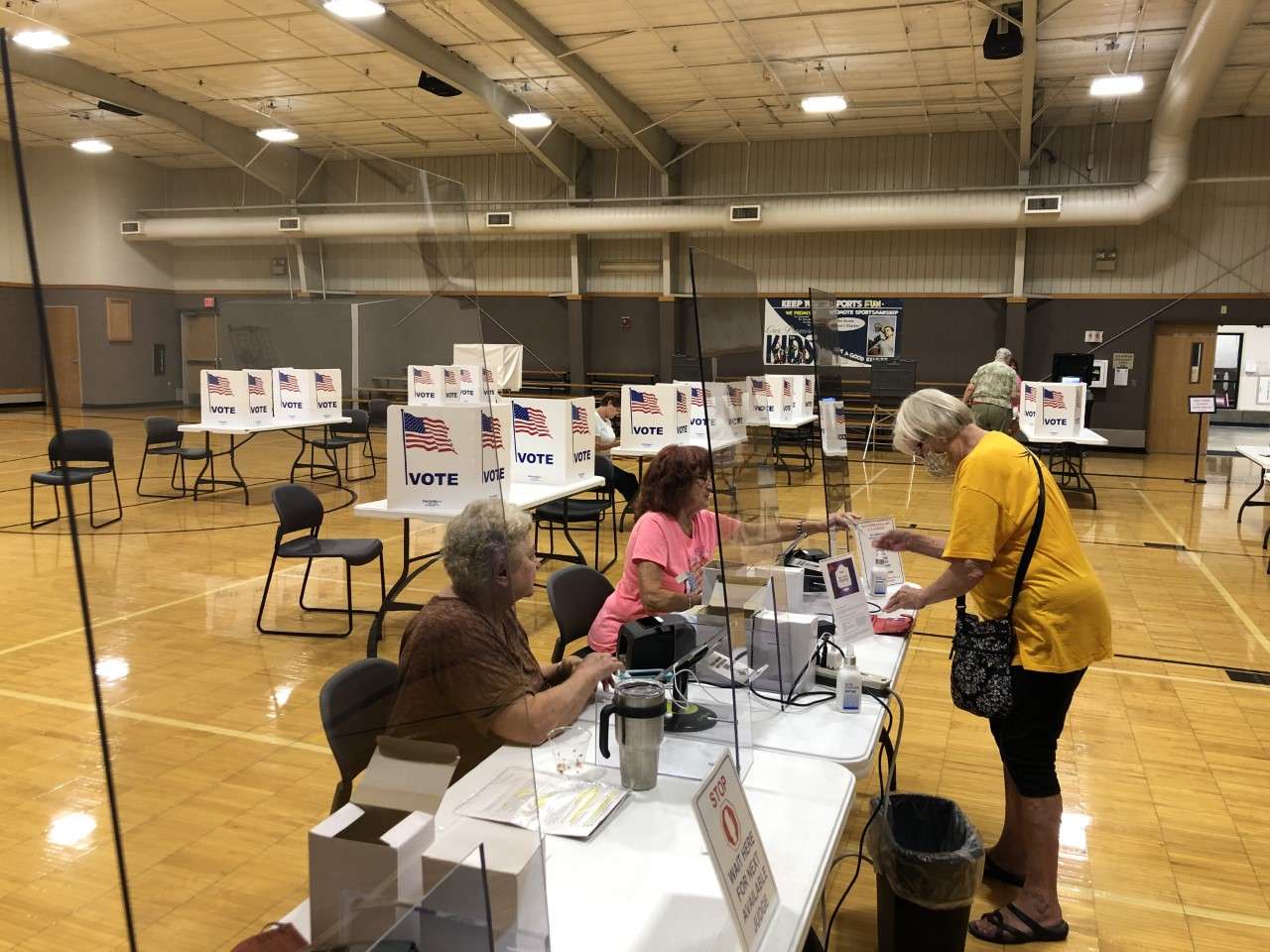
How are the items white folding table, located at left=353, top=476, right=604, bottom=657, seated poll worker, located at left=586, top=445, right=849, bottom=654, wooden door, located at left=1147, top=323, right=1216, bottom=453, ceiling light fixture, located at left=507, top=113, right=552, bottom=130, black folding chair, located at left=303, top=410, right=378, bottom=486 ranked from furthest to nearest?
1. wooden door, located at left=1147, top=323, right=1216, bottom=453
2. ceiling light fixture, located at left=507, top=113, right=552, bottom=130
3. seated poll worker, located at left=586, top=445, right=849, bottom=654
4. white folding table, located at left=353, top=476, right=604, bottom=657
5. black folding chair, located at left=303, top=410, right=378, bottom=486

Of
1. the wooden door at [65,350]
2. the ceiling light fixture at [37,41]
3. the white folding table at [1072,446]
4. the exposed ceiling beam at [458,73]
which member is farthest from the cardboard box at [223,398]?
the white folding table at [1072,446]

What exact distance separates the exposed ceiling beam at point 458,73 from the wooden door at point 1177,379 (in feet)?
31.7

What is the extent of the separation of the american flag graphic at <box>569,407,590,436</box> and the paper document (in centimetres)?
413

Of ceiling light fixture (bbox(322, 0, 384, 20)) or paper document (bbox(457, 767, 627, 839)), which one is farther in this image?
ceiling light fixture (bbox(322, 0, 384, 20))

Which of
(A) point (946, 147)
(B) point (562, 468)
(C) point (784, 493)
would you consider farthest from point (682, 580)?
(A) point (946, 147)

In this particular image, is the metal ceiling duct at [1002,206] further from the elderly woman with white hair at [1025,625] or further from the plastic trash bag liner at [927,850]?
the plastic trash bag liner at [927,850]

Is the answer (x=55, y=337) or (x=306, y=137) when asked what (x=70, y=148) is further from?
(x=306, y=137)

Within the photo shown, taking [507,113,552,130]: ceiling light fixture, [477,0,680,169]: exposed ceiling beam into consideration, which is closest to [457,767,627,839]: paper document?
[477,0,680,169]: exposed ceiling beam

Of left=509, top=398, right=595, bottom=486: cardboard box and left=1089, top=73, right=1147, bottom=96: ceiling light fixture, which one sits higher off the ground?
left=1089, top=73, right=1147, bottom=96: ceiling light fixture

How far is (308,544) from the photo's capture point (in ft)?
12.9

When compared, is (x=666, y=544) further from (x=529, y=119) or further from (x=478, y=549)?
(x=529, y=119)

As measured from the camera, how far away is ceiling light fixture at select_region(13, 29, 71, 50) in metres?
0.98

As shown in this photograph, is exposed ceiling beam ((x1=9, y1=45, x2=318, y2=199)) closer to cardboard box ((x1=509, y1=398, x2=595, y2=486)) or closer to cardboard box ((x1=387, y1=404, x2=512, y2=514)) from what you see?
cardboard box ((x1=387, y1=404, x2=512, y2=514))

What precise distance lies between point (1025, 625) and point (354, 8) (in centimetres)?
867
